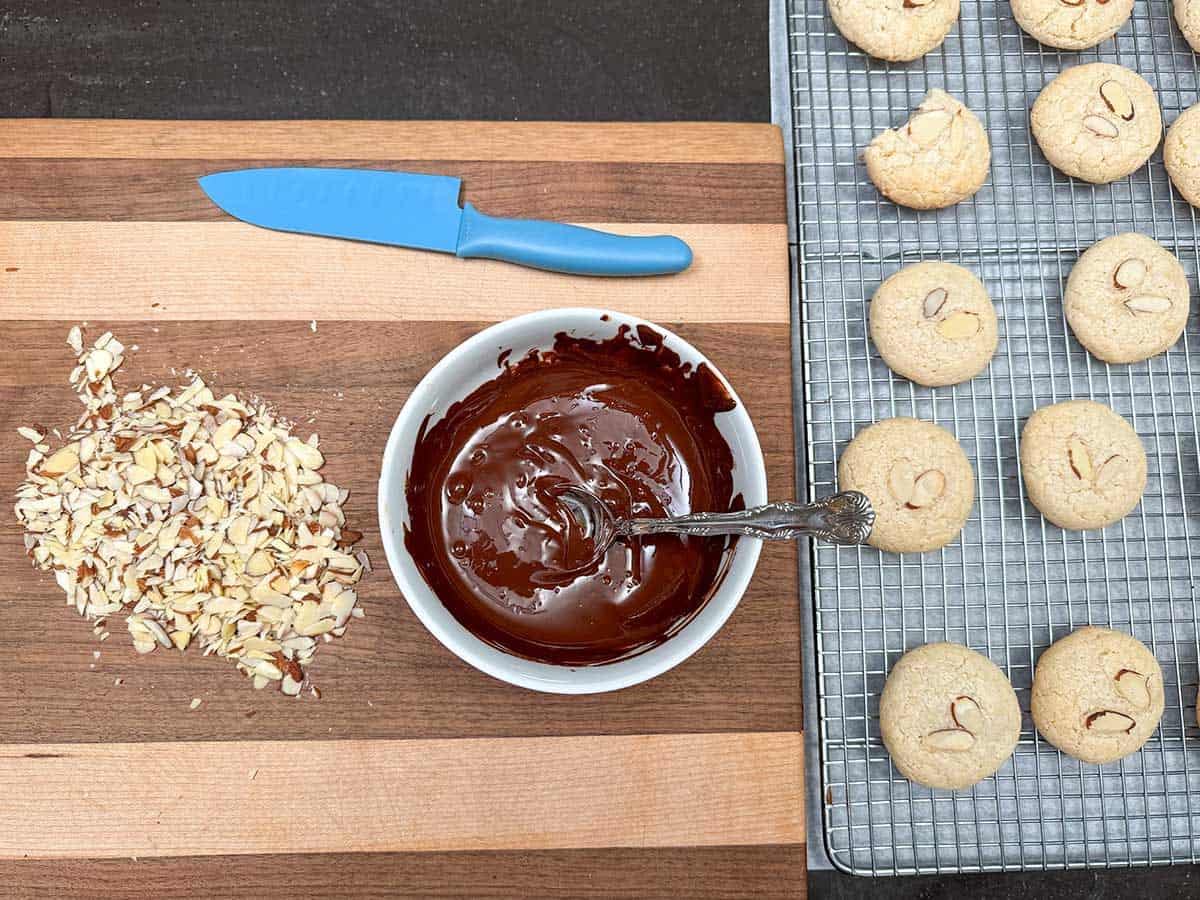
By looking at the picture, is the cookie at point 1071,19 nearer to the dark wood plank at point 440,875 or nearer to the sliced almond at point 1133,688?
the sliced almond at point 1133,688

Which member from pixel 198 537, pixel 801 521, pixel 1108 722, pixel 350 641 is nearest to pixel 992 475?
pixel 1108 722

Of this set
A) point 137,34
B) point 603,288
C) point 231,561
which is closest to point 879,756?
point 603,288

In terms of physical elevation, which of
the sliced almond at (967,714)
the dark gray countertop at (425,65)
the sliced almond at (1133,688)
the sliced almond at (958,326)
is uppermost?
the dark gray countertop at (425,65)

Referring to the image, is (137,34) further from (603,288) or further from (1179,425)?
(1179,425)

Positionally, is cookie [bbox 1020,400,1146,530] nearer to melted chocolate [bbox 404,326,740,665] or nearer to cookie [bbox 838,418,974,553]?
cookie [bbox 838,418,974,553]

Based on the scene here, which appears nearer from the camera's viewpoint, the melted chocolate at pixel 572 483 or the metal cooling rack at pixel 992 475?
the melted chocolate at pixel 572 483

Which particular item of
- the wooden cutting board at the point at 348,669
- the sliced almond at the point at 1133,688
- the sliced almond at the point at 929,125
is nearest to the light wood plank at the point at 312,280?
the wooden cutting board at the point at 348,669

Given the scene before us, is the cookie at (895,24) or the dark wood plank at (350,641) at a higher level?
the cookie at (895,24)
